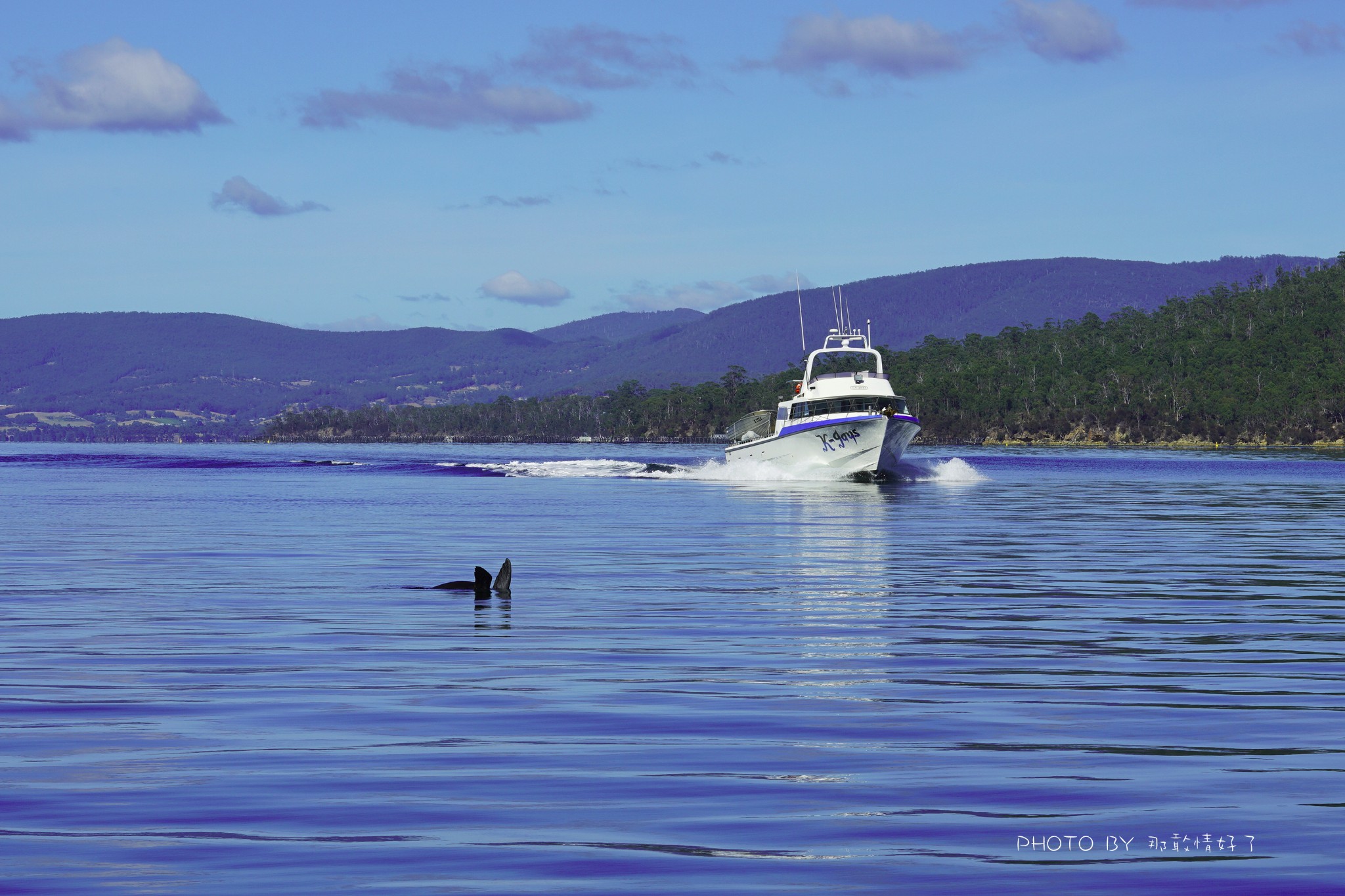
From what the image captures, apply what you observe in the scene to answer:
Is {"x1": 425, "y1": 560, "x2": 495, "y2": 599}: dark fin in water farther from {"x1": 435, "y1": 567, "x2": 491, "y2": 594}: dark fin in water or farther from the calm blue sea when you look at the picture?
the calm blue sea

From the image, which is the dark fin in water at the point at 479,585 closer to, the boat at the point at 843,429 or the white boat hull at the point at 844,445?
the boat at the point at 843,429

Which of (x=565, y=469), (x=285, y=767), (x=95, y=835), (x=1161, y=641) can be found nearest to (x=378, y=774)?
(x=285, y=767)

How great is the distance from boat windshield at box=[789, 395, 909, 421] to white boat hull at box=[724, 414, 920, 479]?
0.85m

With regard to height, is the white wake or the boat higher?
the boat

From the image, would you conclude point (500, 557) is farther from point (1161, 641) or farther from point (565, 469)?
point (565, 469)

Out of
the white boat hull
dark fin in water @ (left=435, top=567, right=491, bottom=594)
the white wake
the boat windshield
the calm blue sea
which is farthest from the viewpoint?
the white wake

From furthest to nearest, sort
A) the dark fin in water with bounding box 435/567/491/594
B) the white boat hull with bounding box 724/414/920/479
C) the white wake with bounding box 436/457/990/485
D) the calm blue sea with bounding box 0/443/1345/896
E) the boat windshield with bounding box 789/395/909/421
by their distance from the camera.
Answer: the white wake with bounding box 436/457/990/485 < the boat windshield with bounding box 789/395/909/421 < the white boat hull with bounding box 724/414/920/479 < the dark fin in water with bounding box 435/567/491/594 < the calm blue sea with bounding box 0/443/1345/896

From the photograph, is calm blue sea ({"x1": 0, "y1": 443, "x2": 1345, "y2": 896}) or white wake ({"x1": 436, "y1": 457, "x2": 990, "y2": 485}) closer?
calm blue sea ({"x1": 0, "y1": 443, "x2": 1345, "y2": 896})

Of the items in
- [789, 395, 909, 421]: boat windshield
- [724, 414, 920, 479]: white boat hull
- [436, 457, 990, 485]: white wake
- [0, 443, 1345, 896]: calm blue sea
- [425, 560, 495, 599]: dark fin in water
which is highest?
[789, 395, 909, 421]: boat windshield

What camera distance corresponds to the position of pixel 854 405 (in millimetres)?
72000

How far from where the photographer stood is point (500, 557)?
32625mm

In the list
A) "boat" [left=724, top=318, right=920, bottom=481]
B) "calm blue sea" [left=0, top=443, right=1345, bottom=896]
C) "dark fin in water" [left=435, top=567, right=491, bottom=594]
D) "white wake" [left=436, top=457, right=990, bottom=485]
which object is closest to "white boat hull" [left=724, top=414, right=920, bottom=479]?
"boat" [left=724, top=318, right=920, bottom=481]

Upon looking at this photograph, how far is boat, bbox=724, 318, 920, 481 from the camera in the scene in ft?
232

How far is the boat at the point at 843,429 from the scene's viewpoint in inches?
2781
